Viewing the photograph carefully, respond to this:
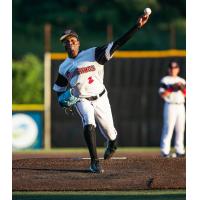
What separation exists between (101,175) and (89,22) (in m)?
20.3

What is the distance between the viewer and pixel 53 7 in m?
29.2

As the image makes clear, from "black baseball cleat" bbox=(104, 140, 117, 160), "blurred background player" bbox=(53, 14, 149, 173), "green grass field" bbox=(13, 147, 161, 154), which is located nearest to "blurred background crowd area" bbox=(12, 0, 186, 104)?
"green grass field" bbox=(13, 147, 161, 154)

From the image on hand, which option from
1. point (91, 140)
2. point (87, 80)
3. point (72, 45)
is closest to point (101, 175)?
point (91, 140)

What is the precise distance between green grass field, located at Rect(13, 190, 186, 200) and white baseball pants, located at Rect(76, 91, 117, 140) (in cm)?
95

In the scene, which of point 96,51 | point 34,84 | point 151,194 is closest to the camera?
point 151,194

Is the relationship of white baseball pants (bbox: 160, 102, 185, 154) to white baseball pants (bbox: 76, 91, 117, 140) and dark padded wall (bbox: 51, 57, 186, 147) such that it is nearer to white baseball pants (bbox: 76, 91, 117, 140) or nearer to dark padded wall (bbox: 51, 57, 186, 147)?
dark padded wall (bbox: 51, 57, 186, 147)

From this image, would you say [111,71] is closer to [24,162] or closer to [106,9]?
[24,162]

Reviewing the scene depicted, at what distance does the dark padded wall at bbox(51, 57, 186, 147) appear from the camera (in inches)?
673

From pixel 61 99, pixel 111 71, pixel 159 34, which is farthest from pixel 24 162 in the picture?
pixel 159 34

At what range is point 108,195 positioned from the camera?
28.6 ft

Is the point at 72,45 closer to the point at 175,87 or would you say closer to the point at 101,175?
the point at 101,175

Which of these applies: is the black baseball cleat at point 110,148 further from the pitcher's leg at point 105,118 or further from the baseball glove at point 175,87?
the baseball glove at point 175,87

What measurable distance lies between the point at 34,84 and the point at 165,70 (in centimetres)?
743
